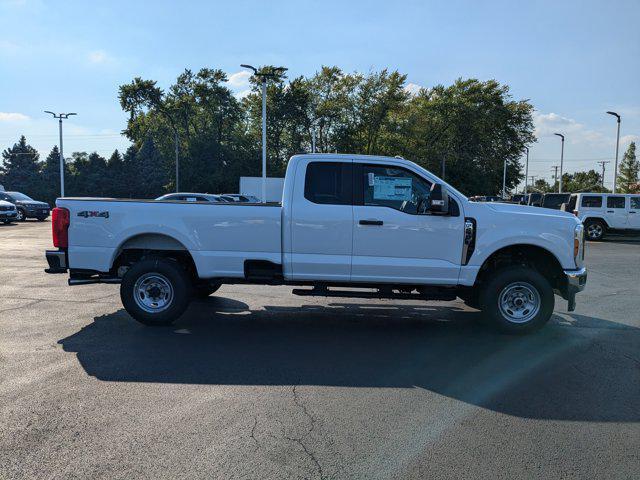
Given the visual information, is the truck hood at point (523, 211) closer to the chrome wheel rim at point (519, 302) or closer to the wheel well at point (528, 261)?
the wheel well at point (528, 261)

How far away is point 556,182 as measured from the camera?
111250mm

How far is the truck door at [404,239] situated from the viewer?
6.57m

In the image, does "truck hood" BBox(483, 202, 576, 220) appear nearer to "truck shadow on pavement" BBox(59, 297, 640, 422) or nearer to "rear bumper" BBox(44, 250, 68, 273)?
"truck shadow on pavement" BBox(59, 297, 640, 422)

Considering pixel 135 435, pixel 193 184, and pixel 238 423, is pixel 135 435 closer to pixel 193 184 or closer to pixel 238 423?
pixel 238 423

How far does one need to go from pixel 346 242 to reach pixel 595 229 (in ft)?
65.2

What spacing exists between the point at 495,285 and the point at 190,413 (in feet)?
13.6

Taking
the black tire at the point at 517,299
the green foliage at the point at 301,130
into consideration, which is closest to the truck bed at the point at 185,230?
the black tire at the point at 517,299

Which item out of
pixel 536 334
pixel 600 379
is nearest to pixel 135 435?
pixel 600 379

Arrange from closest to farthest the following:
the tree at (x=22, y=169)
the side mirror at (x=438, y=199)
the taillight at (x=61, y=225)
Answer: the side mirror at (x=438, y=199) < the taillight at (x=61, y=225) < the tree at (x=22, y=169)

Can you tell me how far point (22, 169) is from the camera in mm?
74500

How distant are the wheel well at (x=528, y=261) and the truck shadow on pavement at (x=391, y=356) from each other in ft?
2.45

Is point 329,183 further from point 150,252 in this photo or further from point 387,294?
point 150,252

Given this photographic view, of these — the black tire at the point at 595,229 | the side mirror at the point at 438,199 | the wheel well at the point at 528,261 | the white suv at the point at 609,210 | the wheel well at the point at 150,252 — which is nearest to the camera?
the side mirror at the point at 438,199

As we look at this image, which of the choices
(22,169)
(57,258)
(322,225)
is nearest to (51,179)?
(22,169)
